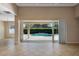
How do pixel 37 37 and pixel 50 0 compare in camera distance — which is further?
pixel 37 37

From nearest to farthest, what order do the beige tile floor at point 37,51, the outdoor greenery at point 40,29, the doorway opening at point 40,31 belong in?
1. the beige tile floor at point 37,51
2. the doorway opening at point 40,31
3. the outdoor greenery at point 40,29

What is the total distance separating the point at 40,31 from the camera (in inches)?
575

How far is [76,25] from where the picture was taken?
→ 11758 mm

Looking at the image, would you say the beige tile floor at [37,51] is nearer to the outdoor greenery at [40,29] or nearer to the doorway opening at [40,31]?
the doorway opening at [40,31]

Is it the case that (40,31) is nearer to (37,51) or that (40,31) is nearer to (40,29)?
(40,29)

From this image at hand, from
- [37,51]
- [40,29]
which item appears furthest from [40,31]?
[37,51]

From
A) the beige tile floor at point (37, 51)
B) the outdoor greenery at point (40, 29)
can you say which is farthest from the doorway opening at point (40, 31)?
the beige tile floor at point (37, 51)

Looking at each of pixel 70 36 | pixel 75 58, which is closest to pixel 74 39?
pixel 70 36

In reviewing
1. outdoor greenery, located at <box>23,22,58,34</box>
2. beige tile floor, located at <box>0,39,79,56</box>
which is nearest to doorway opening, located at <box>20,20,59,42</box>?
outdoor greenery, located at <box>23,22,58,34</box>

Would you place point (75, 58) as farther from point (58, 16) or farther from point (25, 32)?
point (25, 32)

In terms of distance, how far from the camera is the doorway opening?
548 inches

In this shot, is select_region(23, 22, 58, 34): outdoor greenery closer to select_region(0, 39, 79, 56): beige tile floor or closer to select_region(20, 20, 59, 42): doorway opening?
select_region(20, 20, 59, 42): doorway opening

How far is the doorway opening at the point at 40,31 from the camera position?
548 inches

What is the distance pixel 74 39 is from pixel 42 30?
12.3 feet
